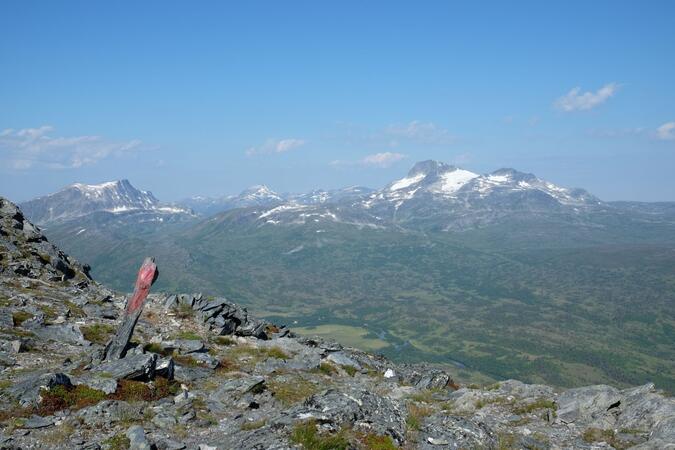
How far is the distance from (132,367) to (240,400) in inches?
237

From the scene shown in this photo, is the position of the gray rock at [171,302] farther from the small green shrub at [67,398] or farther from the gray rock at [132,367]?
the small green shrub at [67,398]

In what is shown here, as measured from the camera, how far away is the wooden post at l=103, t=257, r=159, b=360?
26.5m

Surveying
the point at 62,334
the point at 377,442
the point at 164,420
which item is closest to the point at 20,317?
the point at 62,334

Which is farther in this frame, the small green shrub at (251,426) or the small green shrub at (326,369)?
the small green shrub at (326,369)

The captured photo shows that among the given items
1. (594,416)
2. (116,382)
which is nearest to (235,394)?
(116,382)

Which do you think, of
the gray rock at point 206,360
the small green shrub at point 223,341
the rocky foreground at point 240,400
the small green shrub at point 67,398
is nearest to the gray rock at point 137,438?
the rocky foreground at point 240,400

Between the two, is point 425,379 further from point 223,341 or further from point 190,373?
point 190,373

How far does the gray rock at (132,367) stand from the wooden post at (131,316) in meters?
1.03

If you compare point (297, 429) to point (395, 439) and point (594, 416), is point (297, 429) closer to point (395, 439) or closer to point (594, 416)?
point (395, 439)

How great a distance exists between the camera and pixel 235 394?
25109 millimetres

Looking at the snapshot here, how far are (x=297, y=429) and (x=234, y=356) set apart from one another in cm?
2089

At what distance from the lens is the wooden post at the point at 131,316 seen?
26469 millimetres

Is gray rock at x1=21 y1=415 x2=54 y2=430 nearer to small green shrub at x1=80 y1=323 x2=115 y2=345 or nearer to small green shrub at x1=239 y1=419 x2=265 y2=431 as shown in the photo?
small green shrub at x1=239 y1=419 x2=265 y2=431

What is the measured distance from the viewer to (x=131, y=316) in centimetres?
2688
